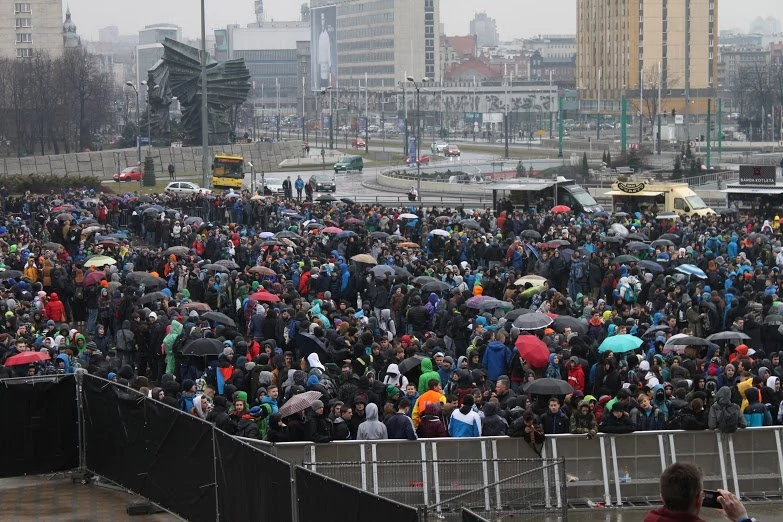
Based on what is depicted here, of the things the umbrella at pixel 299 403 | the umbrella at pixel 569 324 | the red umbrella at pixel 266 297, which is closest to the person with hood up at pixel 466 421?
the umbrella at pixel 299 403

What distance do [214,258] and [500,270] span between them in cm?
714

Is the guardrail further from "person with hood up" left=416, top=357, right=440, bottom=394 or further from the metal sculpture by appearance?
the metal sculpture

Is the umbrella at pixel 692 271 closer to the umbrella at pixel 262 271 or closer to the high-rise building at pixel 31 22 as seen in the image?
the umbrella at pixel 262 271

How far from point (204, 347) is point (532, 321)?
4042mm

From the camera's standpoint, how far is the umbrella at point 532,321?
18.5m

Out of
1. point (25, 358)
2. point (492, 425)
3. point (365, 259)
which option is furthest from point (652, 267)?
point (492, 425)

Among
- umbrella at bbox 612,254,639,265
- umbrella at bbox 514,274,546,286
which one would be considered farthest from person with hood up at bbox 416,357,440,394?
umbrella at bbox 612,254,639,265

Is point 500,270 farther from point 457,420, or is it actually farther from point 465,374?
point 457,420

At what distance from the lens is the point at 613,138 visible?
129 m

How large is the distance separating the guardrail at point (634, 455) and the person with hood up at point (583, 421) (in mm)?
82

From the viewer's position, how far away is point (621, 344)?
56.0ft

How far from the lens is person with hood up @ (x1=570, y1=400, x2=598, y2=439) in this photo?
1294cm

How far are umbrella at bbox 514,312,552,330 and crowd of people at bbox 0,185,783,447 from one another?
4 cm

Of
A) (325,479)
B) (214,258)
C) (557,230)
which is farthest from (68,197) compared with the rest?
(325,479)
